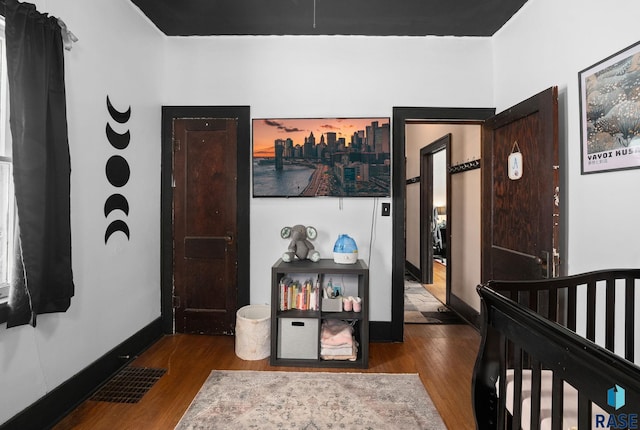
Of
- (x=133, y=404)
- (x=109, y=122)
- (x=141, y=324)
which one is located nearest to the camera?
(x=133, y=404)

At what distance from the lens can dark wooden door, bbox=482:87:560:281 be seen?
200 centimetres

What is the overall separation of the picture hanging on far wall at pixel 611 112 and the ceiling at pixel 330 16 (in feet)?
3.43

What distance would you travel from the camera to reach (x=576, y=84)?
2004mm

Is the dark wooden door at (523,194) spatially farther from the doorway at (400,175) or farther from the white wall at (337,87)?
the white wall at (337,87)

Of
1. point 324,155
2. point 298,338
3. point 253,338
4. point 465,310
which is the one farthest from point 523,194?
point 253,338

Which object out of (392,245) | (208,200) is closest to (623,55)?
(392,245)

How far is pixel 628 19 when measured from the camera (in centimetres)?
167

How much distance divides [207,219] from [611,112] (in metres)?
2.87

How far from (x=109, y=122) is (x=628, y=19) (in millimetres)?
3067

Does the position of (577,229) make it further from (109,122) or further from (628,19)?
(109,122)

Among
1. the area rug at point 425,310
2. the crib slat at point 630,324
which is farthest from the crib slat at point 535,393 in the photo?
the area rug at point 425,310

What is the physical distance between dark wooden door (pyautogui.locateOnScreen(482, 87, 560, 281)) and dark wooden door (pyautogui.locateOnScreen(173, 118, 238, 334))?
6.98 feet

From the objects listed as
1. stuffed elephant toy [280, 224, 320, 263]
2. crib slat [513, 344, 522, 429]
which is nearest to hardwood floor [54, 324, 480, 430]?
stuffed elephant toy [280, 224, 320, 263]

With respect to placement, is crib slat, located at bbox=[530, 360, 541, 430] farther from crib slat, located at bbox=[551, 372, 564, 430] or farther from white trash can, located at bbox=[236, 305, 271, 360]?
white trash can, located at bbox=[236, 305, 271, 360]
